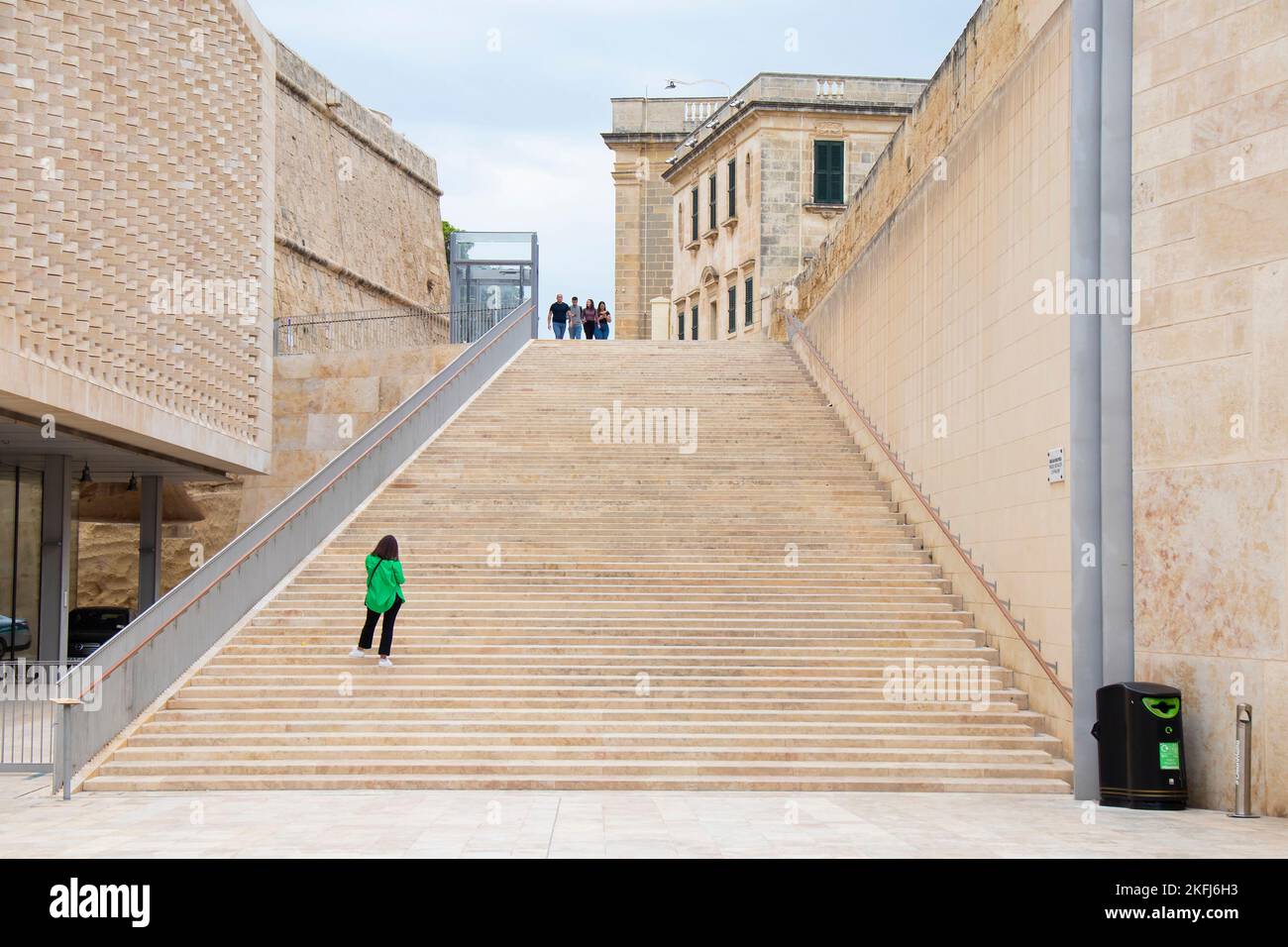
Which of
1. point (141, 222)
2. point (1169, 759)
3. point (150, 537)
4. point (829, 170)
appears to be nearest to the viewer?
point (1169, 759)

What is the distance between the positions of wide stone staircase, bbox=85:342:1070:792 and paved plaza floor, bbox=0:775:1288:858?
0.62 metres

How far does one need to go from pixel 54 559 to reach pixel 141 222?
551 centimetres

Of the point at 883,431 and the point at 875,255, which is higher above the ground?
the point at 875,255

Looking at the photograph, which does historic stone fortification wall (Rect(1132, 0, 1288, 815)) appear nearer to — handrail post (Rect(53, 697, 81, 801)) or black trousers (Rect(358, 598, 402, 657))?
black trousers (Rect(358, 598, 402, 657))

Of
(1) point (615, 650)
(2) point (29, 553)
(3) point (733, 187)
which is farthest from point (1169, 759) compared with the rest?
(3) point (733, 187)

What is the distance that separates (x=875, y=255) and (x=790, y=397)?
408 cm

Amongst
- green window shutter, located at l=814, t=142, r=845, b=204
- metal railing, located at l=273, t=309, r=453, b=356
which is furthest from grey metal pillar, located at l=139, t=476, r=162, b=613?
green window shutter, located at l=814, t=142, r=845, b=204

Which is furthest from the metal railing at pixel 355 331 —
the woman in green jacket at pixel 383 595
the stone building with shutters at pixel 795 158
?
the woman in green jacket at pixel 383 595

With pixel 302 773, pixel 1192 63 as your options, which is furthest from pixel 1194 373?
pixel 302 773

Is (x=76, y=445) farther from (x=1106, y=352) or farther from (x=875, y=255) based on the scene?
(x=1106, y=352)

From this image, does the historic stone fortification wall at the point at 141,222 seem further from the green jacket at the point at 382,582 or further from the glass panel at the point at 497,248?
the glass panel at the point at 497,248

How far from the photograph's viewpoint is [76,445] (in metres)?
19.9

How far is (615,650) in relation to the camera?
1401 centimetres

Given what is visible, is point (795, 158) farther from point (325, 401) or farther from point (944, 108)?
point (944, 108)
